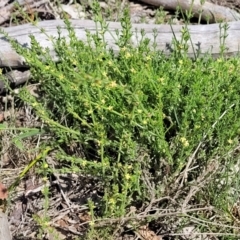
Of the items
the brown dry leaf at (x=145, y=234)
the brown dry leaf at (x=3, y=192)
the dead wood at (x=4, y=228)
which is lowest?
the brown dry leaf at (x=145, y=234)

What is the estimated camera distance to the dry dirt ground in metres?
2.80

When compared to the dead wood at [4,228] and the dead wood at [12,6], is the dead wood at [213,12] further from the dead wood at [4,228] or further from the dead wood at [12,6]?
the dead wood at [4,228]

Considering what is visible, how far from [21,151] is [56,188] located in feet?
1.11

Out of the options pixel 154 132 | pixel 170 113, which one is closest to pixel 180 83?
pixel 170 113

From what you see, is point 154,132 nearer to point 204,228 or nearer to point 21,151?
point 204,228

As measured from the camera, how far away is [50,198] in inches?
119

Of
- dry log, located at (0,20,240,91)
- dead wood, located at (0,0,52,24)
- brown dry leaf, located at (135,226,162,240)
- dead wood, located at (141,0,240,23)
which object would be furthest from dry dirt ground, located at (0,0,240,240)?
dead wood, located at (141,0,240,23)

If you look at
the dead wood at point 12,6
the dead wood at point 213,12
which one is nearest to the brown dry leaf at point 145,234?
the dead wood at point 213,12

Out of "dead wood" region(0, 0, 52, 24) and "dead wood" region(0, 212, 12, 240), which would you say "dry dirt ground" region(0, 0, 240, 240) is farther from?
"dead wood" region(0, 0, 52, 24)

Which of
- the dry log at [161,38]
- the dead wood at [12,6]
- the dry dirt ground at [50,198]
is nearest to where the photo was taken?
the dry dirt ground at [50,198]

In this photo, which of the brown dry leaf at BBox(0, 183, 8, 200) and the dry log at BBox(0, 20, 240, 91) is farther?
the dry log at BBox(0, 20, 240, 91)

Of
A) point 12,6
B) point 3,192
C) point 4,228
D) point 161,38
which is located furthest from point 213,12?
point 4,228

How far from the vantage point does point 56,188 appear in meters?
3.06

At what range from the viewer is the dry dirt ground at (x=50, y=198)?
2801mm
